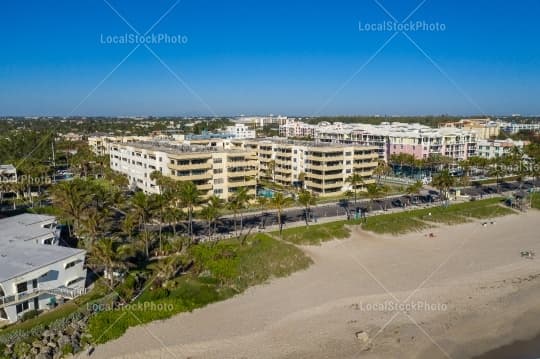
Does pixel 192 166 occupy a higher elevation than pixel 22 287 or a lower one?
higher

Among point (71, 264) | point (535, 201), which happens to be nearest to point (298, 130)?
point (535, 201)

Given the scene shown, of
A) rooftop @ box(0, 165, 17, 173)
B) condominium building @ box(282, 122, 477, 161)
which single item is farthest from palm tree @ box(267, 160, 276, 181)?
rooftop @ box(0, 165, 17, 173)

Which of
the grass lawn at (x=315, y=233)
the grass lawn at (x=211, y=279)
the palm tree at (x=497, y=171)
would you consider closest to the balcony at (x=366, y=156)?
the palm tree at (x=497, y=171)

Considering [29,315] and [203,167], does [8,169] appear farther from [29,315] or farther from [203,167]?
[29,315]

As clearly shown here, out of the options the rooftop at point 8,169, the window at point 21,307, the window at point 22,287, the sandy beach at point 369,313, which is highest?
the rooftop at point 8,169

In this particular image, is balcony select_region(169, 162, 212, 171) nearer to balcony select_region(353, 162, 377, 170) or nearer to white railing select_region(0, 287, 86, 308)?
balcony select_region(353, 162, 377, 170)

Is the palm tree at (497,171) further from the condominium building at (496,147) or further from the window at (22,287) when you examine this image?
the window at (22,287)

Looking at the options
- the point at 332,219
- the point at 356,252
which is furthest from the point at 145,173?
the point at 356,252
